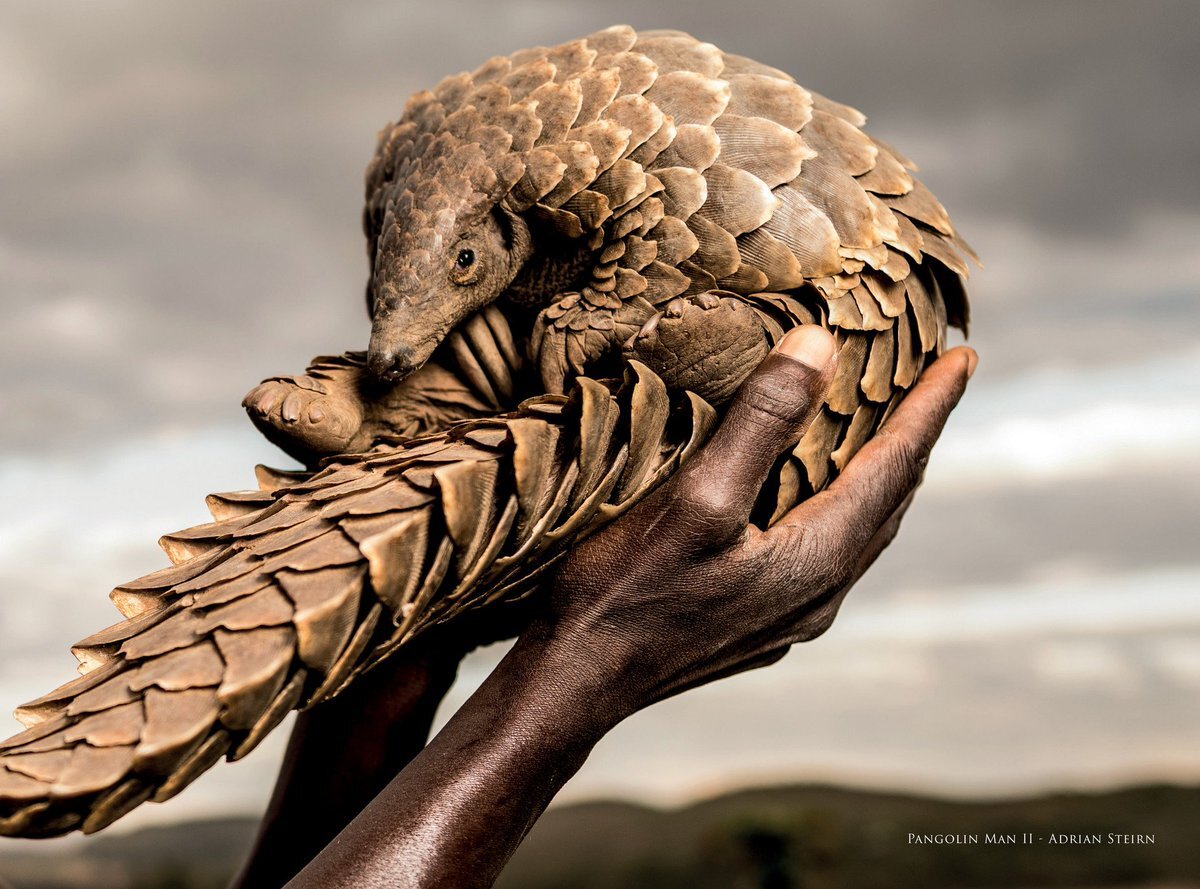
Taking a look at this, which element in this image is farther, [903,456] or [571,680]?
[903,456]

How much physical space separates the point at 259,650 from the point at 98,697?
0.14 metres

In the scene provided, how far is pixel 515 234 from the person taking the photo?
122 cm

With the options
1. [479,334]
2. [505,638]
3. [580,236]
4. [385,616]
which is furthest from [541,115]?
[505,638]

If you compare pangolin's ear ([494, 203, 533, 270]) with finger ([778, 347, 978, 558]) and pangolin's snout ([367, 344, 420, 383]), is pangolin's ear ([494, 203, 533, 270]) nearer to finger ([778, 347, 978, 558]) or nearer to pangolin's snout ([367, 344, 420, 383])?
pangolin's snout ([367, 344, 420, 383])

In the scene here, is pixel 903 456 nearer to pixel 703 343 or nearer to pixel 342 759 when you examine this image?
pixel 703 343

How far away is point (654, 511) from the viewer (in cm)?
116

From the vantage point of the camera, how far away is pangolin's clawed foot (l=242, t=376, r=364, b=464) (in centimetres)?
120

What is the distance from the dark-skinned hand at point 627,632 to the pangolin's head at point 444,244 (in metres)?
0.29

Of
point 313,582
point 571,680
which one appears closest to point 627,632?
point 571,680

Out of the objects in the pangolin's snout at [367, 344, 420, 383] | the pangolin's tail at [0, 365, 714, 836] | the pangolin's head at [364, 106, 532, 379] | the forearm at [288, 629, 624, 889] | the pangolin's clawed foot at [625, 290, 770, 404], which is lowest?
the forearm at [288, 629, 624, 889]

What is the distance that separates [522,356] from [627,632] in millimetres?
350

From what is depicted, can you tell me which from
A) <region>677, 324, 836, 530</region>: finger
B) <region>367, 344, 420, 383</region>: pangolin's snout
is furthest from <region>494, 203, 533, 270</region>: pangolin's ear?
<region>677, 324, 836, 530</region>: finger

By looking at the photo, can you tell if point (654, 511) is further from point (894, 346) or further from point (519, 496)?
point (894, 346)

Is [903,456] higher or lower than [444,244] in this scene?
lower
